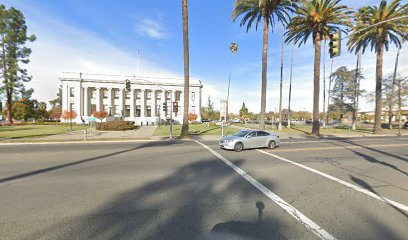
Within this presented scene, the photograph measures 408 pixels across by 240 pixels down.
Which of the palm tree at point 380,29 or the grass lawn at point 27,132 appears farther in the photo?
the palm tree at point 380,29

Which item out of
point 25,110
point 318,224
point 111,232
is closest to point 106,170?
point 111,232

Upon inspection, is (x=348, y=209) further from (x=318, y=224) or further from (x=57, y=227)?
(x=57, y=227)

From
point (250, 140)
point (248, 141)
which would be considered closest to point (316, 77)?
point (250, 140)

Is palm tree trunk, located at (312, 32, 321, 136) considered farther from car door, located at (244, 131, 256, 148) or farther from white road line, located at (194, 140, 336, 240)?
white road line, located at (194, 140, 336, 240)

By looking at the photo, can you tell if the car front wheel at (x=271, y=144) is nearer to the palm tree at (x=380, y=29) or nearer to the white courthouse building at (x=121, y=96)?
the palm tree at (x=380, y=29)

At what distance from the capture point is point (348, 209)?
4480 mm

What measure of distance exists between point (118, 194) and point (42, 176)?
3530mm

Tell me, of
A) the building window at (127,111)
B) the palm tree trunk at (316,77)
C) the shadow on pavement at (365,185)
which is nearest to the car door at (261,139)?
the shadow on pavement at (365,185)

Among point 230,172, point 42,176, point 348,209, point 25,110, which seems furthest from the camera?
point 25,110

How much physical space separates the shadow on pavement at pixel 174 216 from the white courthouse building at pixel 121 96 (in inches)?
2063

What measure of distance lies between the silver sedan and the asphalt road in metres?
4.00

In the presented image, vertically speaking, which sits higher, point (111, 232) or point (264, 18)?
point (264, 18)

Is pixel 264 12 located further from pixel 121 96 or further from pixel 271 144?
pixel 121 96

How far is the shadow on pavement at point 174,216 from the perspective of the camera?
3.45m
